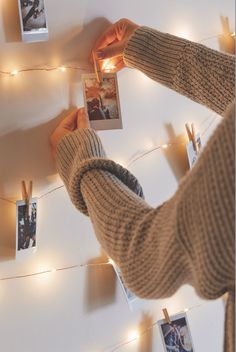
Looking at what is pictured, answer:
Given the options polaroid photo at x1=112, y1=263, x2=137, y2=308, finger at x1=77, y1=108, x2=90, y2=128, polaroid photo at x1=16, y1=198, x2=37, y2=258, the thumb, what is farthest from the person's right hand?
polaroid photo at x1=112, y1=263, x2=137, y2=308

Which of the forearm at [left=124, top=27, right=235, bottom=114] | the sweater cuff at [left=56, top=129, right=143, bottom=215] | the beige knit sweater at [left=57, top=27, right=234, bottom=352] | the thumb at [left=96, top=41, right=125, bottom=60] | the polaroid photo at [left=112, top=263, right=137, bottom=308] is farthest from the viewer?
the polaroid photo at [left=112, top=263, right=137, bottom=308]

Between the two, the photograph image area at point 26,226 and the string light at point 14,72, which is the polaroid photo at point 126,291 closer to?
the photograph image area at point 26,226

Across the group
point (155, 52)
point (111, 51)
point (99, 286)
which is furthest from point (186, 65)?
point (99, 286)

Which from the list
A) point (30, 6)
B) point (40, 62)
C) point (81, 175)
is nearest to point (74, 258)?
point (81, 175)

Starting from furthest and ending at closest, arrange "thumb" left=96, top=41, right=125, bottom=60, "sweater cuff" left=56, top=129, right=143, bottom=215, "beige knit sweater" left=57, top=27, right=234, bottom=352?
"thumb" left=96, top=41, right=125, bottom=60 < "sweater cuff" left=56, top=129, right=143, bottom=215 < "beige knit sweater" left=57, top=27, right=234, bottom=352

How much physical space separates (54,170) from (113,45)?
0.97ft

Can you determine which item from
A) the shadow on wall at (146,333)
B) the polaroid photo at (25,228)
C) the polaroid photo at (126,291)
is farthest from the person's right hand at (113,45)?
the shadow on wall at (146,333)

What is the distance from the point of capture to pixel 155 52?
99cm

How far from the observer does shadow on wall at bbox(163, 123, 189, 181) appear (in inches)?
48.7

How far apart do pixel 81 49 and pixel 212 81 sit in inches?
12.1

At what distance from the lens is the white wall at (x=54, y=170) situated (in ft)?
3.26

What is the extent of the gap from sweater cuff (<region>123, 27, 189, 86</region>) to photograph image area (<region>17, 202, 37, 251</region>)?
0.36m

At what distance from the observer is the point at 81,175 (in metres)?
0.83

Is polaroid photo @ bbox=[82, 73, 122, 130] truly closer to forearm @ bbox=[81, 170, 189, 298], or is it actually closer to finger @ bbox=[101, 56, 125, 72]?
finger @ bbox=[101, 56, 125, 72]
